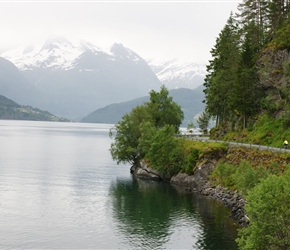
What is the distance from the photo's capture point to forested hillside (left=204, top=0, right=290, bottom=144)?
3573 inches

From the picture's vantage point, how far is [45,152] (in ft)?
552

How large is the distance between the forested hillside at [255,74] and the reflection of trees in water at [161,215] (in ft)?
78.4

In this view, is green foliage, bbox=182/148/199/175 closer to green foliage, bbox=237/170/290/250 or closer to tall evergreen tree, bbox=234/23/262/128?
tall evergreen tree, bbox=234/23/262/128

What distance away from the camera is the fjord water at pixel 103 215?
5294cm

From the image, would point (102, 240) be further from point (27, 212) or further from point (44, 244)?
point (27, 212)

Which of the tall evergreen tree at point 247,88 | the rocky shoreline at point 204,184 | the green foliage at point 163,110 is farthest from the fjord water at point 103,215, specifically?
the green foliage at point 163,110

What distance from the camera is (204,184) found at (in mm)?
86625

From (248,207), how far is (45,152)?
139 m

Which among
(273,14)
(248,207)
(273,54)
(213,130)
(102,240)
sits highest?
(273,14)

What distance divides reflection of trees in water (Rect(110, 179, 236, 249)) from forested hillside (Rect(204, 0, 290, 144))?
78.4 ft

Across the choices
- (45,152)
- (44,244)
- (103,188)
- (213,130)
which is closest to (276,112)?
(213,130)

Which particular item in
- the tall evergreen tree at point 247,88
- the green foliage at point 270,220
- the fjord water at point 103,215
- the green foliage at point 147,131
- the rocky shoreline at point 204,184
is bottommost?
the fjord water at point 103,215

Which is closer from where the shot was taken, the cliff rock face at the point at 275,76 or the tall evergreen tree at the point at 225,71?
the cliff rock face at the point at 275,76

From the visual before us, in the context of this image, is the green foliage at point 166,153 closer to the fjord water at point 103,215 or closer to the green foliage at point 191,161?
the green foliage at point 191,161
